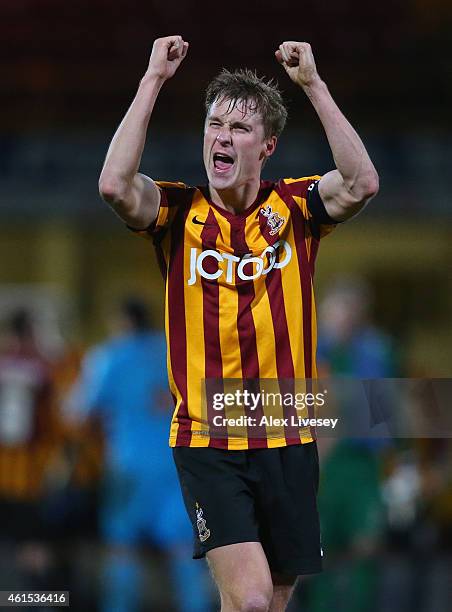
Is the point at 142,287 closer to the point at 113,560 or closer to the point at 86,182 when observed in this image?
the point at 86,182

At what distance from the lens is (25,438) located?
7.52 m

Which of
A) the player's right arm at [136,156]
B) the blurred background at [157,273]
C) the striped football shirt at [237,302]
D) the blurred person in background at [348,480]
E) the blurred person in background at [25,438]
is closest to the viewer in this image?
the player's right arm at [136,156]

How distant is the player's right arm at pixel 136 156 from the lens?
3195 mm

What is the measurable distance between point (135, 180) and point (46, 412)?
4337 mm

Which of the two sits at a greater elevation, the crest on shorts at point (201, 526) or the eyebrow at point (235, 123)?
the eyebrow at point (235, 123)

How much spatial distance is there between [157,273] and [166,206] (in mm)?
10161

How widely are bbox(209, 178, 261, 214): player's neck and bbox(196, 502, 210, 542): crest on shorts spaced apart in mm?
895

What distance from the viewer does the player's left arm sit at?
127 inches

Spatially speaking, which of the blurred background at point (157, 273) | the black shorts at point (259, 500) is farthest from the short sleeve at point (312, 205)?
the blurred background at point (157, 273)

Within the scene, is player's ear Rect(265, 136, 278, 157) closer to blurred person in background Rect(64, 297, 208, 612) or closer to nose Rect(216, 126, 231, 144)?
nose Rect(216, 126, 231, 144)

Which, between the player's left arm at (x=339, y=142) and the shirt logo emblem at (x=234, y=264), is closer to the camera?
the player's left arm at (x=339, y=142)

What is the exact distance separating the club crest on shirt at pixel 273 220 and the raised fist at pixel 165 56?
500 millimetres

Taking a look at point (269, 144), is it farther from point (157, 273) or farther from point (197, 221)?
point (157, 273)

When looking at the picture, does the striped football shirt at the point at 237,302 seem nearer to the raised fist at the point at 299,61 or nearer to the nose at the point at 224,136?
the nose at the point at 224,136
